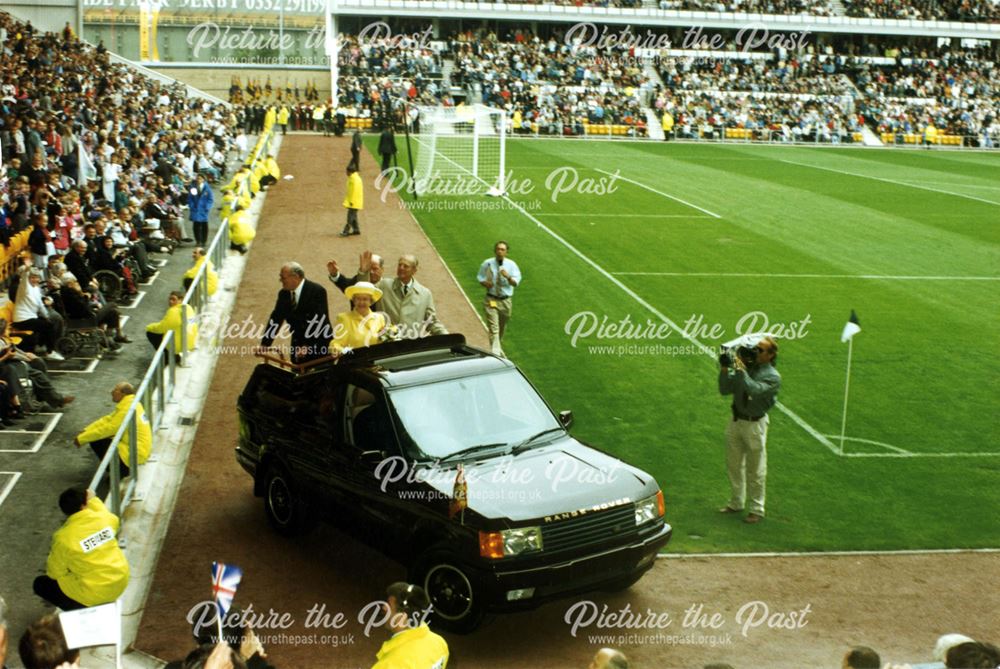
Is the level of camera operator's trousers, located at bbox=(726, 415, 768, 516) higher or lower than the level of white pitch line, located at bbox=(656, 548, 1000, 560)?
higher

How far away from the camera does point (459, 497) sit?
8.60m

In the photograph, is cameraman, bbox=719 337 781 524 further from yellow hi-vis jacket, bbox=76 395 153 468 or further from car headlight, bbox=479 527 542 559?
yellow hi-vis jacket, bbox=76 395 153 468

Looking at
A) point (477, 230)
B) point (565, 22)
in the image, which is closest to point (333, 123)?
point (565, 22)

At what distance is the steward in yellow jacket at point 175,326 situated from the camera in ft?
52.4

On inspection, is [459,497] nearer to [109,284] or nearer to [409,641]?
[409,641]

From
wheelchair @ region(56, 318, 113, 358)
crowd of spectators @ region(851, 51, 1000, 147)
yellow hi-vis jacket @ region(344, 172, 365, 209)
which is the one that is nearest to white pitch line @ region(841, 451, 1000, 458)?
wheelchair @ region(56, 318, 113, 358)

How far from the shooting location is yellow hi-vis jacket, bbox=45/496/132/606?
868 cm

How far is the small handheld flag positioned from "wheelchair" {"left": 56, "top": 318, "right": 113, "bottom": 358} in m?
9.91

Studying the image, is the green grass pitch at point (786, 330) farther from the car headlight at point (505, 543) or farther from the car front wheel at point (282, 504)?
the car front wheel at point (282, 504)

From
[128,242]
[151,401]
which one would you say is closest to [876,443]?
[151,401]

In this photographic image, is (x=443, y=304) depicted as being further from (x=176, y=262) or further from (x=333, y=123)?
(x=333, y=123)

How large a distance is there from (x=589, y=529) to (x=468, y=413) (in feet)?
5.28

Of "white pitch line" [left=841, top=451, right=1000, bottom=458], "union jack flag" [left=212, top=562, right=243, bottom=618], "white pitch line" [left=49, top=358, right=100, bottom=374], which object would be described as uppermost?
"union jack flag" [left=212, top=562, right=243, bottom=618]

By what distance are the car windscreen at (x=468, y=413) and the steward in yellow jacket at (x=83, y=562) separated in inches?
94.4
